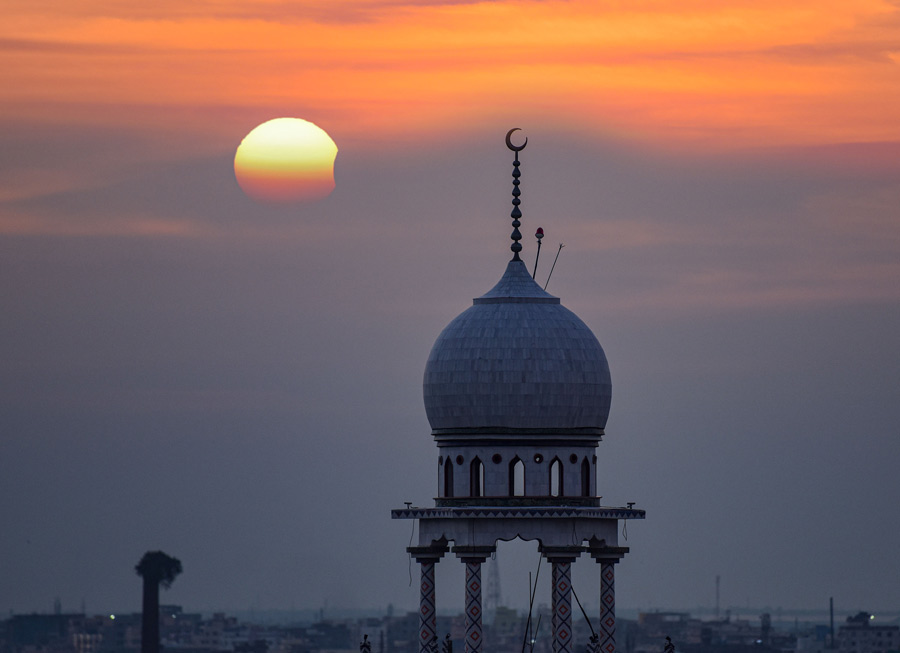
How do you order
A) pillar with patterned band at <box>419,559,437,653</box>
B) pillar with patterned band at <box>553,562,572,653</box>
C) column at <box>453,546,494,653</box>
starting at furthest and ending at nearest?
pillar with patterned band at <box>419,559,437,653</box> → column at <box>453,546,494,653</box> → pillar with patterned band at <box>553,562,572,653</box>

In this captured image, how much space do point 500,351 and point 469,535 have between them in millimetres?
7094

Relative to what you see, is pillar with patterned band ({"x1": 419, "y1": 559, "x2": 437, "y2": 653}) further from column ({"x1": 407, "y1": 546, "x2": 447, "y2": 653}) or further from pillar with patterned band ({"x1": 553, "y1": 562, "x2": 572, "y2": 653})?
pillar with patterned band ({"x1": 553, "y1": 562, "x2": 572, "y2": 653})

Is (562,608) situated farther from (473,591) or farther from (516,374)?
(516,374)

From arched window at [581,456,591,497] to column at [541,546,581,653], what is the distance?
7.45 ft

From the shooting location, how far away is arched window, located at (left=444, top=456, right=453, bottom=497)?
104188mm

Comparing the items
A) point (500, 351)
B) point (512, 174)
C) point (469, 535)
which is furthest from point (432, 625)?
point (512, 174)

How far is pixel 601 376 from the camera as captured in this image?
342 feet

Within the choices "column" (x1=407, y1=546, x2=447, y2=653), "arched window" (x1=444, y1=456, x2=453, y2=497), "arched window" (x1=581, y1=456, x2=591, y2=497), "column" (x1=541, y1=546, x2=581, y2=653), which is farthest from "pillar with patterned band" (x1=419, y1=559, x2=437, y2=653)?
"arched window" (x1=581, y1=456, x2=591, y2=497)

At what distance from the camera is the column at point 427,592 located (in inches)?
4107

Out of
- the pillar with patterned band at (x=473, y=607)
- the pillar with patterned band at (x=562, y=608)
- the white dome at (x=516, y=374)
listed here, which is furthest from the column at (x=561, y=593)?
the white dome at (x=516, y=374)

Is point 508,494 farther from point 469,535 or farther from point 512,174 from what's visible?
point 512,174

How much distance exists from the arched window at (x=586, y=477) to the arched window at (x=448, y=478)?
4999mm

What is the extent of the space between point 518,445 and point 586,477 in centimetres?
315

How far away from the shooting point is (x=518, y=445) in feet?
338
